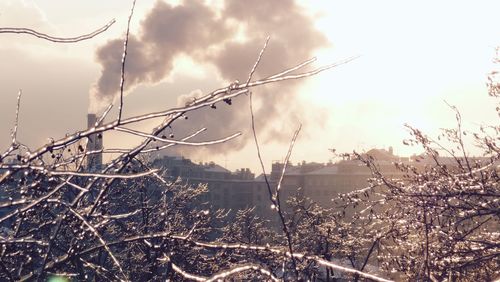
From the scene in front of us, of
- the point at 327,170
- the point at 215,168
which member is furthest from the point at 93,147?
the point at 215,168

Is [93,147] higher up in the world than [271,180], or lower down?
lower down

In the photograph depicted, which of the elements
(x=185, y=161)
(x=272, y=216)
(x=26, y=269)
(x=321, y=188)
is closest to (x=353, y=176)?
(x=321, y=188)

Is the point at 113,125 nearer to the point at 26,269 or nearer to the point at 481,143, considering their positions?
the point at 26,269

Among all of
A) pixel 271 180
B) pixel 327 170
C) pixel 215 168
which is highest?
pixel 215 168

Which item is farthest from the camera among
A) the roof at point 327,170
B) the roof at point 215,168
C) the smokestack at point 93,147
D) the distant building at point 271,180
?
the roof at point 215,168

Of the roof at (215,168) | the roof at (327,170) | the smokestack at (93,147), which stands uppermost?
the roof at (215,168)

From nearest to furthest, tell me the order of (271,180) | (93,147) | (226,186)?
(93,147) < (271,180) < (226,186)

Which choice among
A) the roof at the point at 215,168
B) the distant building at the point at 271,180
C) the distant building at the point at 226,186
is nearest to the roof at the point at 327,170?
the distant building at the point at 271,180

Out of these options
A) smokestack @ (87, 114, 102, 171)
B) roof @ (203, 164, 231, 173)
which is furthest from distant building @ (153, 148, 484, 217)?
smokestack @ (87, 114, 102, 171)

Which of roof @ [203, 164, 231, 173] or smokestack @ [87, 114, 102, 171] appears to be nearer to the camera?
smokestack @ [87, 114, 102, 171]

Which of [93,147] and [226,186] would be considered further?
[226,186]

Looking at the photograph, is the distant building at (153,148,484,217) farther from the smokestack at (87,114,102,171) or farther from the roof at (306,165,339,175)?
the smokestack at (87,114,102,171)

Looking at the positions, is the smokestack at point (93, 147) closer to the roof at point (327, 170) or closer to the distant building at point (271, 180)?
the distant building at point (271, 180)

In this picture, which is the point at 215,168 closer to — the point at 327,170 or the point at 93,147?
the point at 327,170
